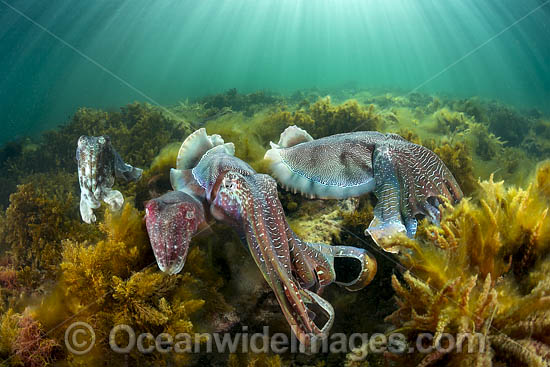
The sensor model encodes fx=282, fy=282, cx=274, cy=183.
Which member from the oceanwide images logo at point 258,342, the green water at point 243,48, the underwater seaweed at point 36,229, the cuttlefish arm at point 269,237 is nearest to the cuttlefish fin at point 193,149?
the cuttlefish arm at point 269,237

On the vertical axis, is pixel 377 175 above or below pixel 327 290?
above

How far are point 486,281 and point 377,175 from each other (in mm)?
1426

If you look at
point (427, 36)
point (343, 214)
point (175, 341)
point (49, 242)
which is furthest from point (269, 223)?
point (427, 36)

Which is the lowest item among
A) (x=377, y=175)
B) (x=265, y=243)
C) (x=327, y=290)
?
(x=327, y=290)

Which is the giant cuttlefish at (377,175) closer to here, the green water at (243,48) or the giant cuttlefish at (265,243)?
the giant cuttlefish at (265,243)

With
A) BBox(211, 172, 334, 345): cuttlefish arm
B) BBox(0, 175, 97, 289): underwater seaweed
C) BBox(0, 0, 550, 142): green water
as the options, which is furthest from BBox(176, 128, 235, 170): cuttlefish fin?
BBox(0, 0, 550, 142): green water

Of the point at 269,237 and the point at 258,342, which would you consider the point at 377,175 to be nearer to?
the point at 269,237

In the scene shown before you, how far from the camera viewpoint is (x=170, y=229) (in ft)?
6.77

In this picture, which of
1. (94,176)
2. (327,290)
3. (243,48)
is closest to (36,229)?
(94,176)

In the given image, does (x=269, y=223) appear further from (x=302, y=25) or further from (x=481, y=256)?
(x=302, y=25)

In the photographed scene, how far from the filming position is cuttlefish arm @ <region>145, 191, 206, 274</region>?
80.4 inches

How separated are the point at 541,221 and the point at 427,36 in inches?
4291

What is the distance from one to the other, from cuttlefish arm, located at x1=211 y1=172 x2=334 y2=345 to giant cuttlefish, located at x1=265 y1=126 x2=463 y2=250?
0.88m

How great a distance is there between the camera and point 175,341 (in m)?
1.97
